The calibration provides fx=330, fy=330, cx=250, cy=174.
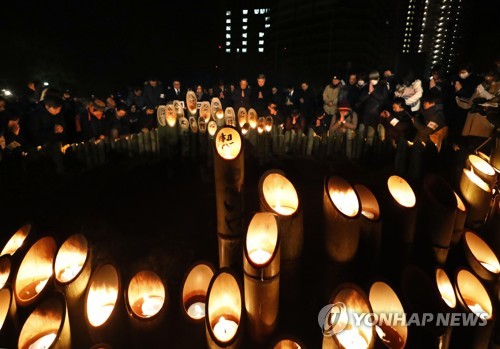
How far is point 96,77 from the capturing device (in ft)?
49.9

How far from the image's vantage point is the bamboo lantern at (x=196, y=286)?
2660mm

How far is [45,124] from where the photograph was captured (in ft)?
20.1

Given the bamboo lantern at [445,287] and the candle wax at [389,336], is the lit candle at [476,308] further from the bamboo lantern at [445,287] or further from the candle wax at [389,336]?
the candle wax at [389,336]

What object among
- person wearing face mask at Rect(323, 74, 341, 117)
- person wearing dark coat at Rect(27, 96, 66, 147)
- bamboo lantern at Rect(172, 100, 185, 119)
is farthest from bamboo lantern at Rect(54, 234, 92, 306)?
person wearing face mask at Rect(323, 74, 341, 117)

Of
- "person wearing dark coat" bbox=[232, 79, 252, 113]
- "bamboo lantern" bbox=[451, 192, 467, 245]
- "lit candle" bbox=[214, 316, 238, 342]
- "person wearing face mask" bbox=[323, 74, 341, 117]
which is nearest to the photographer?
"lit candle" bbox=[214, 316, 238, 342]

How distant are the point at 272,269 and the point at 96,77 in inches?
620

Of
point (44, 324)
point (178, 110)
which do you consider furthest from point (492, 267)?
point (178, 110)

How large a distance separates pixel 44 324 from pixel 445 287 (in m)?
2.85

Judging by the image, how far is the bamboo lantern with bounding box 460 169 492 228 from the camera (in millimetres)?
3180

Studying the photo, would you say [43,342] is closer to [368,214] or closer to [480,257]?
[368,214]

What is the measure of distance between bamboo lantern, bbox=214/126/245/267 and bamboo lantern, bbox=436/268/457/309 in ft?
5.09

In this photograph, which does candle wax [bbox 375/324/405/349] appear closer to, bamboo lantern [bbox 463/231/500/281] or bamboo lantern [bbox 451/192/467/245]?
bamboo lantern [bbox 463/231/500/281]

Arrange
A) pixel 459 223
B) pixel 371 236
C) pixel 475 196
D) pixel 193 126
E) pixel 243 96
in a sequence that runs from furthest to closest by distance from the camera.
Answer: pixel 243 96
pixel 193 126
pixel 475 196
pixel 459 223
pixel 371 236

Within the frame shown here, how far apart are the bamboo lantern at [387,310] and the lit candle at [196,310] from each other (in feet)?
4.18
